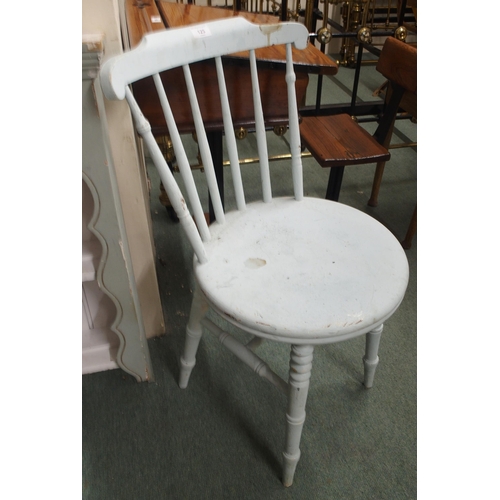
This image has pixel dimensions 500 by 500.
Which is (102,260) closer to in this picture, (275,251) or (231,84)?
(275,251)

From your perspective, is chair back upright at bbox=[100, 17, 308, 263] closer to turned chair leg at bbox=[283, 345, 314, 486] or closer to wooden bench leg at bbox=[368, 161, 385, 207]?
turned chair leg at bbox=[283, 345, 314, 486]

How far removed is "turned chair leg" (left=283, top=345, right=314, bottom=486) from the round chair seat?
0.07 meters

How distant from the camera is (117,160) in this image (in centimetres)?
104

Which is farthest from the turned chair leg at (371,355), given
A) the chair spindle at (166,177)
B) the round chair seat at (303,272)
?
the chair spindle at (166,177)

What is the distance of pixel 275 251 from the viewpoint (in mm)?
913

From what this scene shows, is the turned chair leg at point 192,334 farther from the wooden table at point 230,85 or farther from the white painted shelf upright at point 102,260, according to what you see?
the wooden table at point 230,85

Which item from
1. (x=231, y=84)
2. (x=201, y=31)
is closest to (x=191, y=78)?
(x=201, y=31)

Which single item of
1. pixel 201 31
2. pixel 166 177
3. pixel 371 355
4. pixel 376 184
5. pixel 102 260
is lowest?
pixel 371 355

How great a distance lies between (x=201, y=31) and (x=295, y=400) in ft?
2.53

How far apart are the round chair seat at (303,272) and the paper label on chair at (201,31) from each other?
39 cm

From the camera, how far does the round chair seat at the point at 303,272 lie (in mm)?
776

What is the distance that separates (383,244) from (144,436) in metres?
0.78

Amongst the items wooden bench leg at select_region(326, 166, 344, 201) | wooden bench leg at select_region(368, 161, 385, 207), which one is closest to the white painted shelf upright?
wooden bench leg at select_region(326, 166, 344, 201)

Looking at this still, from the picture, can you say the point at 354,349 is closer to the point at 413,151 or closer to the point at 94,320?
the point at 94,320
